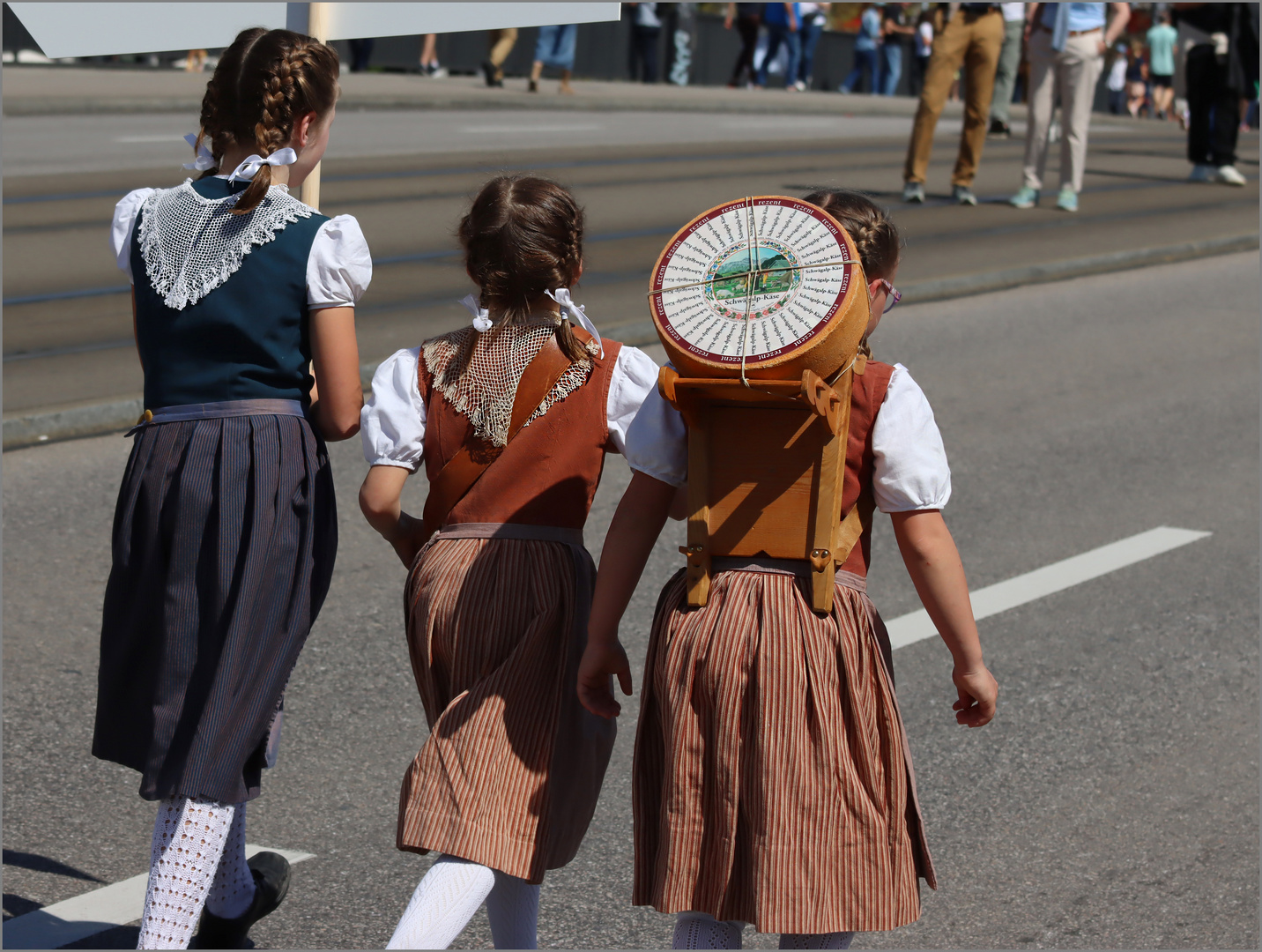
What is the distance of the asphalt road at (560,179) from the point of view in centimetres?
893

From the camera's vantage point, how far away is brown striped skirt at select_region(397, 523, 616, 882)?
270cm

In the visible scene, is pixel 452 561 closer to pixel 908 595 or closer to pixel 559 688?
pixel 559 688

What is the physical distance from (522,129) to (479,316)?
17.3 m

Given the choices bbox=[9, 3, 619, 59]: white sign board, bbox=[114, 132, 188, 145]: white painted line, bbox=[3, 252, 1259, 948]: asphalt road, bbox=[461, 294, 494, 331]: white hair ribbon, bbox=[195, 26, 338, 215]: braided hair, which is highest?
bbox=[9, 3, 619, 59]: white sign board

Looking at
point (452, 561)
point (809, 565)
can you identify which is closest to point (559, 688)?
point (452, 561)

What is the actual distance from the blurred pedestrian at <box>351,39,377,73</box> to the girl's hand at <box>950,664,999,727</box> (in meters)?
26.8

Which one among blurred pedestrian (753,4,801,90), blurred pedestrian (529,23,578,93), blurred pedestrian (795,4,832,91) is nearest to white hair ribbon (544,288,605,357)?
blurred pedestrian (529,23,578,93)

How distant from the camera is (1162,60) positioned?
33062 millimetres

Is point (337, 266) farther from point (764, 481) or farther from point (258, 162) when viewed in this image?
point (764, 481)

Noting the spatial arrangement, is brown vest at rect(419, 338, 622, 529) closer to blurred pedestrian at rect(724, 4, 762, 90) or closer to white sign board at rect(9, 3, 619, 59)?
white sign board at rect(9, 3, 619, 59)

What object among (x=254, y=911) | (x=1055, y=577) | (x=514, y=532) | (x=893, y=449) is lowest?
(x=1055, y=577)

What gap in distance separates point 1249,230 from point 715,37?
23163mm

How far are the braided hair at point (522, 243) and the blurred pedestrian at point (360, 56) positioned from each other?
26372mm

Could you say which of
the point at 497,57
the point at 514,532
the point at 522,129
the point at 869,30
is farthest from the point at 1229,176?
the point at 869,30
